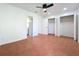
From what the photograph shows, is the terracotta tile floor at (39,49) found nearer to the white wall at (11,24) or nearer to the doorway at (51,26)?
the white wall at (11,24)

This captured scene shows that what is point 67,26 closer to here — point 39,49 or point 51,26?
point 51,26

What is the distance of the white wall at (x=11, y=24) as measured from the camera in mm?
5243

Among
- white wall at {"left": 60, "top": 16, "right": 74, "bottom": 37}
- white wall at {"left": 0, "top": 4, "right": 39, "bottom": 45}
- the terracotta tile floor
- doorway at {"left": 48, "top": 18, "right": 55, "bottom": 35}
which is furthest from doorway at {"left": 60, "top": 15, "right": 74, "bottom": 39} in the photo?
white wall at {"left": 0, "top": 4, "right": 39, "bottom": 45}

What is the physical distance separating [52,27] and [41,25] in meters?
1.52

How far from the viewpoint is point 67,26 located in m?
8.77

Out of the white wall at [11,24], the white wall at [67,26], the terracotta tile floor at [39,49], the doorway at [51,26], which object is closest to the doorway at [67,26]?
the white wall at [67,26]

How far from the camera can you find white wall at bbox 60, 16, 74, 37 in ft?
27.0

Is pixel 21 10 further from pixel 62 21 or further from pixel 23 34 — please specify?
pixel 62 21

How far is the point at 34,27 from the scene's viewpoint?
30.8 feet

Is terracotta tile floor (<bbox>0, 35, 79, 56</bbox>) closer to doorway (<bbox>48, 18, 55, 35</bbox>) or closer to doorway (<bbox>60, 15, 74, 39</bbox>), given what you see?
doorway (<bbox>60, 15, 74, 39</bbox>)

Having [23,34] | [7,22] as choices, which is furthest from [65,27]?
[7,22]

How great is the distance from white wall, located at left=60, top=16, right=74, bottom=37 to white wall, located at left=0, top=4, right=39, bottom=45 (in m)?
4.19

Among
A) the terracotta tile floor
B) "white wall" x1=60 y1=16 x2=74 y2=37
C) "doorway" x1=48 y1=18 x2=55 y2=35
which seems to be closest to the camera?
the terracotta tile floor

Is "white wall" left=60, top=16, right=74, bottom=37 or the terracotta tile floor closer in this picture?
the terracotta tile floor
